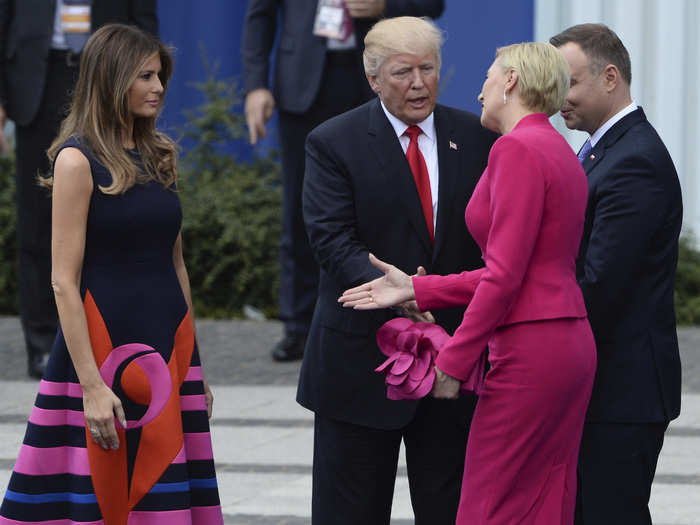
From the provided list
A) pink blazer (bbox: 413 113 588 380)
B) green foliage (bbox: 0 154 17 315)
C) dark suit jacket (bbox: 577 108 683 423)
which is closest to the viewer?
pink blazer (bbox: 413 113 588 380)

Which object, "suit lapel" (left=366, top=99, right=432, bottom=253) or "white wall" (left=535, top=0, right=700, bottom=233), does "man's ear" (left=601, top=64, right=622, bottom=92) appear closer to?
"suit lapel" (left=366, top=99, right=432, bottom=253)

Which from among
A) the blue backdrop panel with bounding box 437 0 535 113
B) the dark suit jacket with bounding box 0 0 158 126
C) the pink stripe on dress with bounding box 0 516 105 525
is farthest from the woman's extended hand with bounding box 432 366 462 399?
the blue backdrop panel with bounding box 437 0 535 113

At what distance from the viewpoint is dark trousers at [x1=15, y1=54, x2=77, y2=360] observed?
7141 mm

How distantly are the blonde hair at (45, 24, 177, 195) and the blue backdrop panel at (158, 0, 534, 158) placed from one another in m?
6.40

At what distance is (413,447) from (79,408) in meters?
0.99

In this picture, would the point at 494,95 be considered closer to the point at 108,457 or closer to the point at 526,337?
the point at 526,337

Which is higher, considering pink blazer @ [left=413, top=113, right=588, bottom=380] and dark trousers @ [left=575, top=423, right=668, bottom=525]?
pink blazer @ [left=413, top=113, right=588, bottom=380]

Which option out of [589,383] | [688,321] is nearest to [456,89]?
[688,321]

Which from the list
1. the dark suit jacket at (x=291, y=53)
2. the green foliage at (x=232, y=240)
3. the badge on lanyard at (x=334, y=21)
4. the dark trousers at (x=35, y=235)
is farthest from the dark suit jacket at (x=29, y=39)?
the green foliage at (x=232, y=240)

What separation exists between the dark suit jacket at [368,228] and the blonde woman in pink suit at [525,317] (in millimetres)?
454

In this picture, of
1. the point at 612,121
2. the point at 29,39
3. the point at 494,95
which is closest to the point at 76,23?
the point at 29,39

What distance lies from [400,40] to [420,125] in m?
0.25

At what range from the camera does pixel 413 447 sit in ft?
13.5

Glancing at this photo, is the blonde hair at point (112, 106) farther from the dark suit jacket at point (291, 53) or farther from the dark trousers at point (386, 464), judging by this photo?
the dark suit jacket at point (291, 53)
